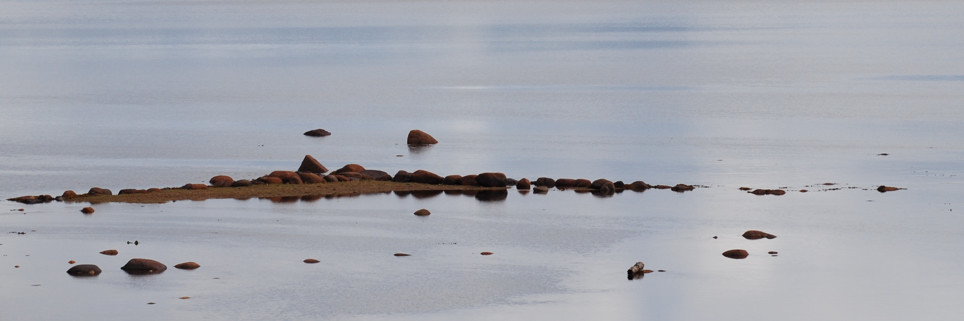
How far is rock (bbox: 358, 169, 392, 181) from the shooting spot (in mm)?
41031

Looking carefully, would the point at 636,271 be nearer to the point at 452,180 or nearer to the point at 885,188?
the point at 452,180

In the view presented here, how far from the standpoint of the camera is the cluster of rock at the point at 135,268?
2809cm

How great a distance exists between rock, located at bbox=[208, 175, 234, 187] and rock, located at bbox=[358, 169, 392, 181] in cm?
346

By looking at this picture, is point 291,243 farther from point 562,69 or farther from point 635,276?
point 562,69

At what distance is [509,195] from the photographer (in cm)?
3900

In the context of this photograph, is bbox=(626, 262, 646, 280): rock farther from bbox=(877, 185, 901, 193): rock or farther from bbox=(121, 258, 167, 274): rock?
bbox=(877, 185, 901, 193): rock

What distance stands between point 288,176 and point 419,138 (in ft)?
38.9

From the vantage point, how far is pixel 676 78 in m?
88.1

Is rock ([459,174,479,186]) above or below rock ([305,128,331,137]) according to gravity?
below

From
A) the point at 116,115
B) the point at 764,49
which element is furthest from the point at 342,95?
the point at 764,49

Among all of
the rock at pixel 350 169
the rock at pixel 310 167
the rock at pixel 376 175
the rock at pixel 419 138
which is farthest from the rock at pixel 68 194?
the rock at pixel 419 138

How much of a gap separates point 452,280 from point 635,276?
3154 millimetres

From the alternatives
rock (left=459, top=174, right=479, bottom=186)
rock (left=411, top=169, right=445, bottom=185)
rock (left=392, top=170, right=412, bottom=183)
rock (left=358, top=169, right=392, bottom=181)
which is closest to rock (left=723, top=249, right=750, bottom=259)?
rock (left=459, top=174, right=479, bottom=186)

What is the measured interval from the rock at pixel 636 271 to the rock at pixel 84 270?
916 cm
